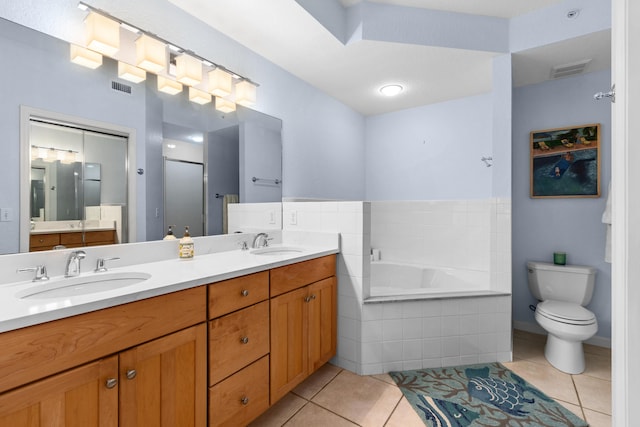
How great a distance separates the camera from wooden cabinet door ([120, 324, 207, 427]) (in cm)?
97

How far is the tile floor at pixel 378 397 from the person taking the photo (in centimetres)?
156

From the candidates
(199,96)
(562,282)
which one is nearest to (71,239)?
(199,96)

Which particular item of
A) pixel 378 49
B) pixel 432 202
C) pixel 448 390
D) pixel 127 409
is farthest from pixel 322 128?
pixel 127 409

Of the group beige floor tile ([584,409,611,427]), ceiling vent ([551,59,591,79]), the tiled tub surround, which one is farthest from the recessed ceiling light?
beige floor tile ([584,409,611,427])

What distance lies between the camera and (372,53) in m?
2.25

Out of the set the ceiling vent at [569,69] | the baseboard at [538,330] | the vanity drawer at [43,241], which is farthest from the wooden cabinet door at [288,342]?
the ceiling vent at [569,69]

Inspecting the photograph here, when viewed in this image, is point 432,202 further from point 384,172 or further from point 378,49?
point 378,49

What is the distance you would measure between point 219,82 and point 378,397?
85.8 inches

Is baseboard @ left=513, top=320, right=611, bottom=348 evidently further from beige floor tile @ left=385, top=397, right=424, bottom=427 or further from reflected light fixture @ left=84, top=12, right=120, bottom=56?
reflected light fixture @ left=84, top=12, right=120, bottom=56

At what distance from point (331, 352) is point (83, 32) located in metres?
2.22

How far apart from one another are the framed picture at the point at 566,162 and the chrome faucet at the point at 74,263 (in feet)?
10.8

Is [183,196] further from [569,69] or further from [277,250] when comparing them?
[569,69]

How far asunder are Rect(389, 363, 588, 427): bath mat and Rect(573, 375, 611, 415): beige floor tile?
0.20 metres

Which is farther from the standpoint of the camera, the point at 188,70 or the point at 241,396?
the point at 188,70
